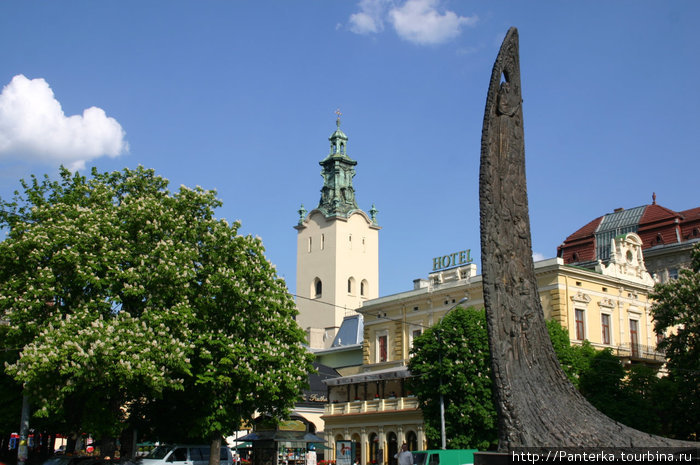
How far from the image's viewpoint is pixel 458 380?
38.3 m

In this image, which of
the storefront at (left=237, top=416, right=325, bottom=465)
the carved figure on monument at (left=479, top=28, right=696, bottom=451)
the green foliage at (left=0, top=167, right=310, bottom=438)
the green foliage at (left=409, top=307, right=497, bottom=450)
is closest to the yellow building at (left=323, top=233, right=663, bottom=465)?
the green foliage at (left=409, top=307, right=497, bottom=450)

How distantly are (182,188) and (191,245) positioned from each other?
2815mm

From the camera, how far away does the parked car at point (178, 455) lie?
98.3 feet

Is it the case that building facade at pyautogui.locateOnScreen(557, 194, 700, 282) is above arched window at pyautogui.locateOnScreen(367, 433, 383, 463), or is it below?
above

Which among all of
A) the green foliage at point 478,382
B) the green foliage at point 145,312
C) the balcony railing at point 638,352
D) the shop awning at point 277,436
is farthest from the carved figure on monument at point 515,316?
the balcony railing at point 638,352

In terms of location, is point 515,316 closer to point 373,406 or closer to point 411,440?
point 411,440

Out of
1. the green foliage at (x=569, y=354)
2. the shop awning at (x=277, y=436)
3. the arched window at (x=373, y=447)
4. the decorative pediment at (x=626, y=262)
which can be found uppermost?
the decorative pediment at (x=626, y=262)

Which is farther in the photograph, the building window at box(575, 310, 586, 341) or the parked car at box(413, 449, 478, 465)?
the building window at box(575, 310, 586, 341)

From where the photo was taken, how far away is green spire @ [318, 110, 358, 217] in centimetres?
9406

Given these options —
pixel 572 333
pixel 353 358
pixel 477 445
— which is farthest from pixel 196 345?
pixel 353 358

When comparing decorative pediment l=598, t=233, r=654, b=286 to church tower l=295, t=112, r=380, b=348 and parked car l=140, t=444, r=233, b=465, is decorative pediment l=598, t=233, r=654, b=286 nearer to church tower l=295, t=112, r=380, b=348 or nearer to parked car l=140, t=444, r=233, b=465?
parked car l=140, t=444, r=233, b=465

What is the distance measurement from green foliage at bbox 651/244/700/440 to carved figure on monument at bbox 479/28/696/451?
81.2 feet

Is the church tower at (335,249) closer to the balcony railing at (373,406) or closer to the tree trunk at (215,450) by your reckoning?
the balcony railing at (373,406)

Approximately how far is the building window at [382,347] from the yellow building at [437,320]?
74mm
